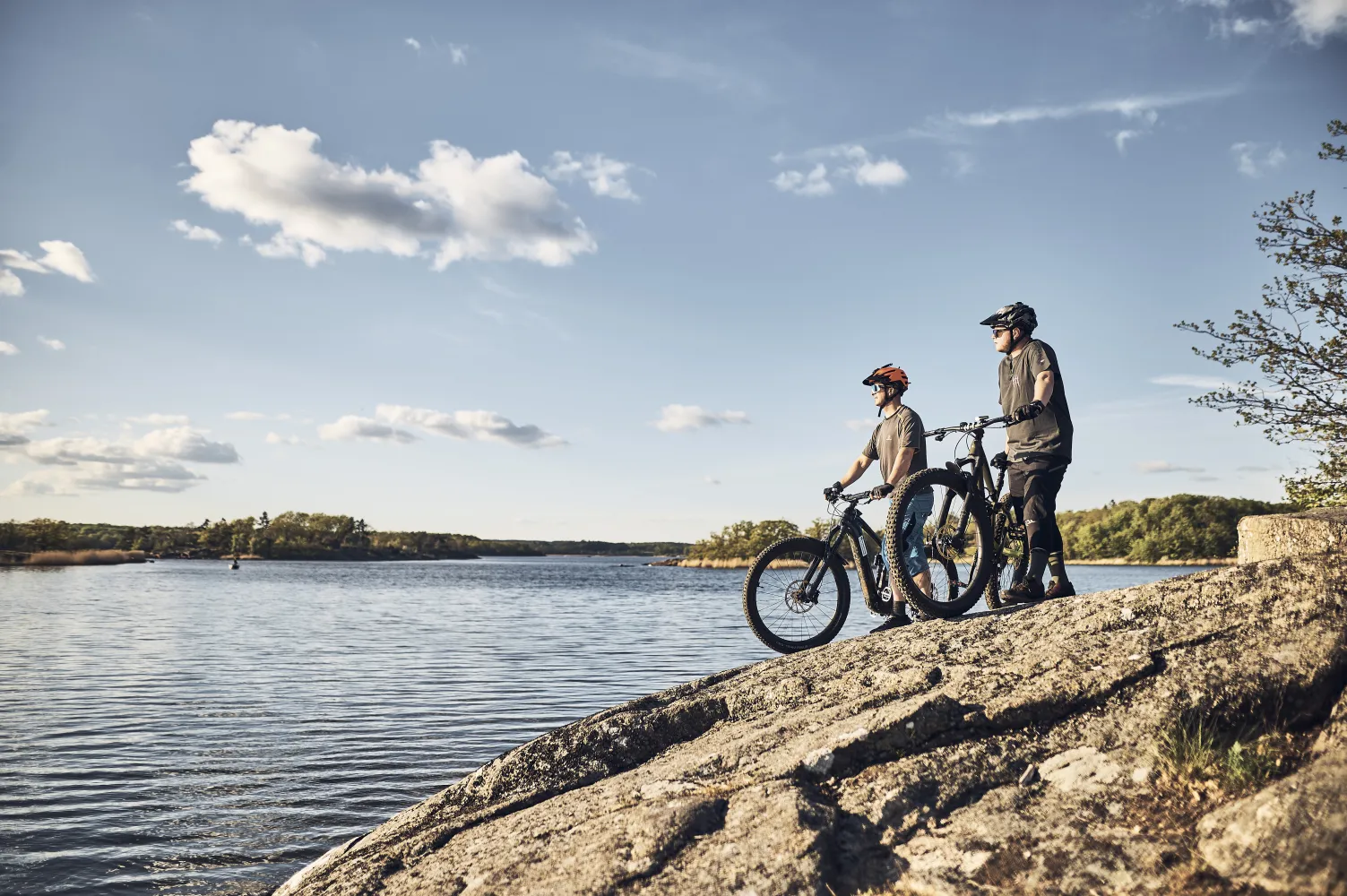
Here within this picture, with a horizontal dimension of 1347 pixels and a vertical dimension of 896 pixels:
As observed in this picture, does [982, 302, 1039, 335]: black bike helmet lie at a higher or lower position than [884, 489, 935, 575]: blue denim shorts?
higher

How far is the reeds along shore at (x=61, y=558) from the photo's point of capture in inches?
4134

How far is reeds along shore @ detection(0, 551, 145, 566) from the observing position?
105 meters

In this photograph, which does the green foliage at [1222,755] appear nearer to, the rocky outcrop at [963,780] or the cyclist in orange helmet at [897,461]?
the rocky outcrop at [963,780]

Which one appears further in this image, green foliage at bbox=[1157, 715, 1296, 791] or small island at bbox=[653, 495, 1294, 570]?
small island at bbox=[653, 495, 1294, 570]

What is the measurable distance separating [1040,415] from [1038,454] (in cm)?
35

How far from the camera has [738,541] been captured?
138m

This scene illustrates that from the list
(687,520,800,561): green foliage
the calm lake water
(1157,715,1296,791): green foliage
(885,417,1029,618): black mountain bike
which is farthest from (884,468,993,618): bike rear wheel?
(687,520,800,561): green foliage

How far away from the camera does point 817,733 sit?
508 cm

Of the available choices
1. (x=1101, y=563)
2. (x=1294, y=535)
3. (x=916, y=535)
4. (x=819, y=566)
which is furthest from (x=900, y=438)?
(x=1101, y=563)

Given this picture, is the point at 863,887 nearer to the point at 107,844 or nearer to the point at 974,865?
the point at 974,865

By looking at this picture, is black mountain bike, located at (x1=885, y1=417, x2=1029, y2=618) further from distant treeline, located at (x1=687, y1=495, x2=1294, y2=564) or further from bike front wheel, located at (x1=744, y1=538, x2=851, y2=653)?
distant treeline, located at (x1=687, y1=495, x2=1294, y2=564)

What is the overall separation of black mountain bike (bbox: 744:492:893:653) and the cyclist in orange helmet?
0.21 metres

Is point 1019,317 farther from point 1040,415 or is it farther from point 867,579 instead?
point 867,579

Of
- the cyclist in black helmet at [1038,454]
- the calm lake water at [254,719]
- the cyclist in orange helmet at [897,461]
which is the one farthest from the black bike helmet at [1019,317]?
the calm lake water at [254,719]
